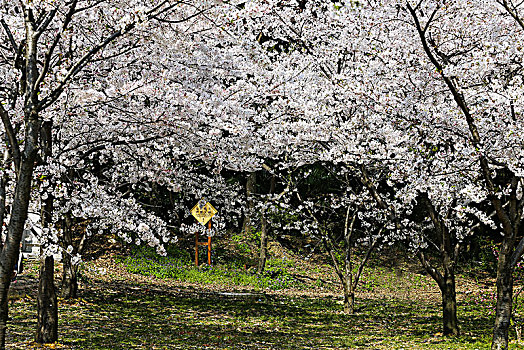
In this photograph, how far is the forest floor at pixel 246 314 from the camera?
6.68 meters

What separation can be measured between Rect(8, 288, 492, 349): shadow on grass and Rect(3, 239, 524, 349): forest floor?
0.01 meters

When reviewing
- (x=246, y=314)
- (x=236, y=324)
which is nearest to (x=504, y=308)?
(x=236, y=324)

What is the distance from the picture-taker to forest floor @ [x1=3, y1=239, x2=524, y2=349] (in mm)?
6676

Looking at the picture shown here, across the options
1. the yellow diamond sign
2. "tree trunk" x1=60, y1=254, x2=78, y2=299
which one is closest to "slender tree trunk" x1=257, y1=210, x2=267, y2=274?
the yellow diamond sign

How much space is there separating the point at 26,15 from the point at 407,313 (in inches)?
334

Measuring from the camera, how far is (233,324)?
820 centimetres

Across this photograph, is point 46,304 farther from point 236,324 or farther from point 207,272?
point 207,272

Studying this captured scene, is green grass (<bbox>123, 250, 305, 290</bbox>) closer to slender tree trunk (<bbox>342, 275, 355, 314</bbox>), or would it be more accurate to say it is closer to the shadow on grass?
the shadow on grass

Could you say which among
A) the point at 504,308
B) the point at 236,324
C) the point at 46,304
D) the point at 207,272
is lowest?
the point at 236,324

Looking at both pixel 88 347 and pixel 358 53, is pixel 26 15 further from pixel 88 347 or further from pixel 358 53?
pixel 358 53

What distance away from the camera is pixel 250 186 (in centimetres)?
1511

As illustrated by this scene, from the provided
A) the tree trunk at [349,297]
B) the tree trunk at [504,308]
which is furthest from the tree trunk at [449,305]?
the tree trunk at [349,297]

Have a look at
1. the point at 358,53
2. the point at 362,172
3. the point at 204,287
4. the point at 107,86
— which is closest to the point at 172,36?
the point at 107,86

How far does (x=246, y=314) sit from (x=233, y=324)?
108 cm
